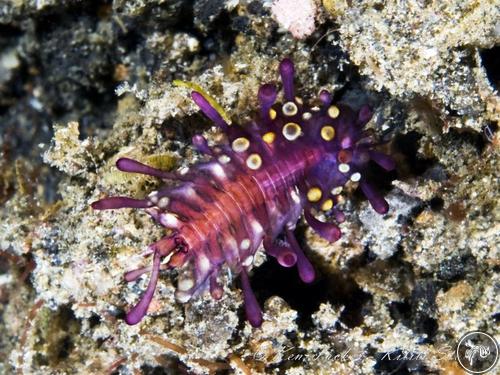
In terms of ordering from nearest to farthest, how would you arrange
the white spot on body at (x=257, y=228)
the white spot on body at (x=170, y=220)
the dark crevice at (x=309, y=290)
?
the white spot on body at (x=170, y=220), the white spot on body at (x=257, y=228), the dark crevice at (x=309, y=290)

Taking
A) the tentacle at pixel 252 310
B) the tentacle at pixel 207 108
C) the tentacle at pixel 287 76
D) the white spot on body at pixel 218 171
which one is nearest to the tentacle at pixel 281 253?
the tentacle at pixel 252 310

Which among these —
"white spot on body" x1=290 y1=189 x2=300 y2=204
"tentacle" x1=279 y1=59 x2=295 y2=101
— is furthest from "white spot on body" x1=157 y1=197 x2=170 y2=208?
"tentacle" x1=279 y1=59 x2=295 y2=101

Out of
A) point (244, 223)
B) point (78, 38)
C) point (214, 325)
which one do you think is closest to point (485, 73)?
point (244, 223)

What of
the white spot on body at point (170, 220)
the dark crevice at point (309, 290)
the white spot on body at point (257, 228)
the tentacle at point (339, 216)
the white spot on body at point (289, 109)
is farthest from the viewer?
the dark crevice at point (309, 290)

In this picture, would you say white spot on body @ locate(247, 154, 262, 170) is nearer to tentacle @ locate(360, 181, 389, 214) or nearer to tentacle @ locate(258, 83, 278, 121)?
tentacle @ locate(258, 83, 278, 121)

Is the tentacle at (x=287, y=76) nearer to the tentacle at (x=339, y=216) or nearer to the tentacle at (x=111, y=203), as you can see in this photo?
the tentacle at (x=339, y=216)

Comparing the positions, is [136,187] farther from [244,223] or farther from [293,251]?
[293,251]

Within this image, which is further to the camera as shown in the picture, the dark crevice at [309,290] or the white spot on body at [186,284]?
the dark crevice at [309,290]

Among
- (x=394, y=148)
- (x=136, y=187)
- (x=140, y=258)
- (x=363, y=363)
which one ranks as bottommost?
(x=363, y=363)
